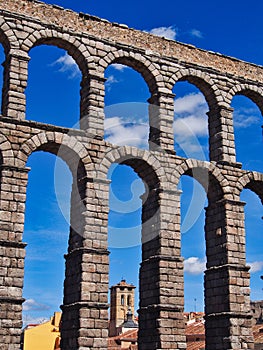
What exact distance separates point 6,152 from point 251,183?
901 centimetres

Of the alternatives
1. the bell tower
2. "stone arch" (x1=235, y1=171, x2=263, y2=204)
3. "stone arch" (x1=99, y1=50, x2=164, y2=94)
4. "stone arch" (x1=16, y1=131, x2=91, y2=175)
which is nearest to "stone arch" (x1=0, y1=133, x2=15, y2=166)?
"stone arch" (x1=16, y1=131, x2=91, y2=175)

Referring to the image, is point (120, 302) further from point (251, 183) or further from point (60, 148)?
point (60, 148)

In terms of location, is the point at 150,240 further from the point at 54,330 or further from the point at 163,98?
the point at 54,330

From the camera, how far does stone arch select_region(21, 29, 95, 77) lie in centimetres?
1792

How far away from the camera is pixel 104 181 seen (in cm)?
1722

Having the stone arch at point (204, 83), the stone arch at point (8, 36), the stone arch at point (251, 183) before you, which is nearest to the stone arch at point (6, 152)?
the stone arch at point (8, 36)

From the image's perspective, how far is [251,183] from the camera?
67.2 ft

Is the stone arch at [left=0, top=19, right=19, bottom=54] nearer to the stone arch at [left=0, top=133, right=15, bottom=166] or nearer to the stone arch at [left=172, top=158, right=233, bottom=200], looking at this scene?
the stone arch at [left=0, top=133, right=15, bottom=166]

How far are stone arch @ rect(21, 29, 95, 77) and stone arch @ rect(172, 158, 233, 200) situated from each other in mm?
4481

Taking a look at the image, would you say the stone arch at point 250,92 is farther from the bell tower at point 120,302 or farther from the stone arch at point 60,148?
the bell tower at point 120,302

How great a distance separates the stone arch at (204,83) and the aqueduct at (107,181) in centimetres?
4

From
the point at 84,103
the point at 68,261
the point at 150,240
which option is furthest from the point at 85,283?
the point at 84,103

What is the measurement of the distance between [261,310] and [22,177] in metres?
30.9

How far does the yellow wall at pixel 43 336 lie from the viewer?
113ft
